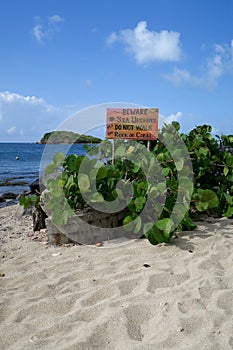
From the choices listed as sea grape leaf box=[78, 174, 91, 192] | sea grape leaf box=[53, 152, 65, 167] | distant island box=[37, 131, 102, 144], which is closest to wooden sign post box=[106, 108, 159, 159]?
distant island box=[37, 131, 102, 144]

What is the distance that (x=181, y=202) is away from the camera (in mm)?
4070

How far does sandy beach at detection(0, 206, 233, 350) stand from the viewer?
7.02 ft

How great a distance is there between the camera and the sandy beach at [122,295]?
2.14m

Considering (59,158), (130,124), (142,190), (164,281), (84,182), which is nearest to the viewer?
(164,281)

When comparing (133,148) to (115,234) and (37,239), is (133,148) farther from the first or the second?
(37,239)

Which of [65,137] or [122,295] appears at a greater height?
[65,137]

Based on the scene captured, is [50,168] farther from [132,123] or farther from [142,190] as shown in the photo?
[132,123]

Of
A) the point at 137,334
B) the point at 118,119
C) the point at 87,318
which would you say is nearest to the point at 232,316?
the point at 137,334

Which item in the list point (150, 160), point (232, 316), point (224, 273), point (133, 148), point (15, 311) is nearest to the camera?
point (232, 316)

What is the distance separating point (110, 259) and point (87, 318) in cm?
116

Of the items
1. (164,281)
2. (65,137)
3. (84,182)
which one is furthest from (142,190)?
(65,137)

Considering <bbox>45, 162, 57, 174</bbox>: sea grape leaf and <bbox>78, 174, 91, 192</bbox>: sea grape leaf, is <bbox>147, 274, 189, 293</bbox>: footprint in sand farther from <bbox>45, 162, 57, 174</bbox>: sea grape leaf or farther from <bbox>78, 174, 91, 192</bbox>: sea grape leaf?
<bbox>45, 162, 57, 174</bbox>: sea grape leaf

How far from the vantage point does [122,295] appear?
2705mm

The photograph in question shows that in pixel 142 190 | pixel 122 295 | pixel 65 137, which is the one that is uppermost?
pixel 65 137
